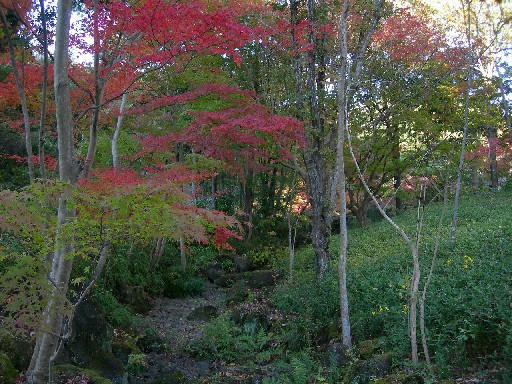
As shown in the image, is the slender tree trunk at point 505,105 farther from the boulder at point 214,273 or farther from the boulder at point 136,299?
the boulder at point 136,299

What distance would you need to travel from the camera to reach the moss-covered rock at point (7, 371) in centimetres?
474

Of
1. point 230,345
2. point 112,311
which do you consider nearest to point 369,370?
point 230,345

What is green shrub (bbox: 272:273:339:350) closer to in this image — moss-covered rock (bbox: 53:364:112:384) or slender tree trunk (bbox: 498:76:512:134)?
moss-covered rock (bbox: 53:364:112:384)

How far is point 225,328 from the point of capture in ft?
24.5

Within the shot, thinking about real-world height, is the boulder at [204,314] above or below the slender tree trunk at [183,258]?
below

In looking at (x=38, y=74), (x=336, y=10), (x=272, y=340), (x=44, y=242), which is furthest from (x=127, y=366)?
(x=336, y=10)

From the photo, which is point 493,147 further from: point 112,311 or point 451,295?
point 112,311

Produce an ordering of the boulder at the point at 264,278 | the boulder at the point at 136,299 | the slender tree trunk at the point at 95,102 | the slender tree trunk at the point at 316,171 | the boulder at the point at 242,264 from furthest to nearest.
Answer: the boulder at the point at 242,264 → the boulder at the point at 264,278 → the boulder at the point at 136,299 → the slender tree trunk at the point at 316,171 → the slender tree trunk at the point at 95,102

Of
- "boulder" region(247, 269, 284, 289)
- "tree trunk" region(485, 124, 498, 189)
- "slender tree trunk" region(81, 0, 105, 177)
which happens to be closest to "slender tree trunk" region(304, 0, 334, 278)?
"boulder" region(247, 269, 284, 289)

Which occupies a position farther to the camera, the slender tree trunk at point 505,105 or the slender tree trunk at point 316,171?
the slender tree trunk at point 505,105

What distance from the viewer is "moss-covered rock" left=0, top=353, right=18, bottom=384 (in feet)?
15.5

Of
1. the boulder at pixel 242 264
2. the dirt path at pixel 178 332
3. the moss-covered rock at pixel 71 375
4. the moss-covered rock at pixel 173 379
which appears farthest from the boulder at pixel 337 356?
the boulder at pixel 242 264

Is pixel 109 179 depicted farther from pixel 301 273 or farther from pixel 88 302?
pixel 301 273

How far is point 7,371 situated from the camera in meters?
4.84
